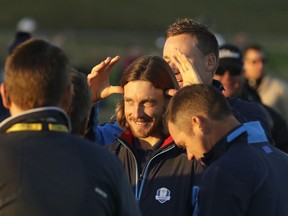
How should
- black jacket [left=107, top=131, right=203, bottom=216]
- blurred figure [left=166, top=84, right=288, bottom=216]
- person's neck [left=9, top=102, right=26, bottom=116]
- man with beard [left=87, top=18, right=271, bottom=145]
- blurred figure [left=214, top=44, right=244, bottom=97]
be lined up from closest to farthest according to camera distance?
person's neck [left=9, top=102, right=26, bottom=116]
blurred figure [left=166, top=84, right=288, bottom=216]
black jacket [left=107, top=131, right=203, bottom=216]
man with beard [left=87, top=18, right=271, bottom=145]
blurred figure [left=214, top=44, right=244, bottom=97]

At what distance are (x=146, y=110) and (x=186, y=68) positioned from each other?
1.26 feet

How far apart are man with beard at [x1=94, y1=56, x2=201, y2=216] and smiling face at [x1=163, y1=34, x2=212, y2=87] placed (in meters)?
0.33

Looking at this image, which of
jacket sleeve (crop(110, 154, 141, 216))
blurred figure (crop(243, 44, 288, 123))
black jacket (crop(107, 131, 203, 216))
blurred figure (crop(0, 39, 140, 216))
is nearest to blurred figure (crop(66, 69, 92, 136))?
blurred figure (crop(0, 39, 140, 216))

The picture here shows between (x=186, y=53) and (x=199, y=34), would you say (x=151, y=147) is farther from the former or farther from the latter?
(x=199, y=34)

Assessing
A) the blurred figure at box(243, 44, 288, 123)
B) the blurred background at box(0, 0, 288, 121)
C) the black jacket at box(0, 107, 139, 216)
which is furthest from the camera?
the blurred background at box(0, 0, 288, 121)

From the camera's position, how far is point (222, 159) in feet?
14.2

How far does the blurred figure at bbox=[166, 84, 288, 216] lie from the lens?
4281mm

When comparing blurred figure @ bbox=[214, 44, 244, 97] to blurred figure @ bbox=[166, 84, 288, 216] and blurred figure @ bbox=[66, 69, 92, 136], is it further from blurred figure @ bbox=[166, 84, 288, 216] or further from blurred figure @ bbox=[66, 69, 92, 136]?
blurred figure @ bbox=[66, 69, 92, 136]

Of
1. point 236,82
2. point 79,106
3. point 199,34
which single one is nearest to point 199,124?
point 79,106

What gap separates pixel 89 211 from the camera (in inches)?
145

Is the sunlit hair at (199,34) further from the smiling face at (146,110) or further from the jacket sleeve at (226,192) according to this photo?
the jacket sleeve at (226,192)

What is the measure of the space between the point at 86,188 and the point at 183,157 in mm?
1465

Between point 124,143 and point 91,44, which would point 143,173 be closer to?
point 124,143

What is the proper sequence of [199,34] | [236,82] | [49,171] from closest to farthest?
[49,171]
[199,34]
[236,82]
